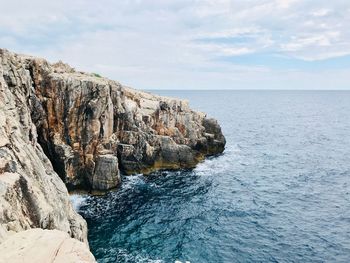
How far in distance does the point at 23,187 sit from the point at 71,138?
3451cm

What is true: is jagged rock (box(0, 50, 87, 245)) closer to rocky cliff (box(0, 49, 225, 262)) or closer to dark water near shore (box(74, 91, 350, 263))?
rocky cliff (box(0, 49, 225, 262))

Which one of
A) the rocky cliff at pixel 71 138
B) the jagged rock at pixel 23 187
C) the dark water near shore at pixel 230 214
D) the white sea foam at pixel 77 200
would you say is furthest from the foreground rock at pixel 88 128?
the jagged rock at pixel 23 187

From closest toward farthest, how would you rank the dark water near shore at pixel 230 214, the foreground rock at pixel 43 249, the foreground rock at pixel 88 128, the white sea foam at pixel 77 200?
the foreground rock at pixel 43 249
the dark water near shore at pixel 230 214
the white sea foam at pixel 77 200
the foreground rock at pixel 88 128

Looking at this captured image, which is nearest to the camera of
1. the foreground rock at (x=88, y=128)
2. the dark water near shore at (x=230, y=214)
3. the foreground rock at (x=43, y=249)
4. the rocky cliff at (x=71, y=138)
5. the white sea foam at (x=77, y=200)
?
the foreground rock at (x=43, y=249)

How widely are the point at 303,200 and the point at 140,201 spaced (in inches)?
1090

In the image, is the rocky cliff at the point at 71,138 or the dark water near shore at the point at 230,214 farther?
the dark water near shore at the point at 230,214

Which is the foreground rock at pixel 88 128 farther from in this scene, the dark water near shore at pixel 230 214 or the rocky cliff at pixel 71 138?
the dark water near shore at pixel 230 214

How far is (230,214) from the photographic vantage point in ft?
177

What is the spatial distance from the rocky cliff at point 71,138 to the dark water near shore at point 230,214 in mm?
4678

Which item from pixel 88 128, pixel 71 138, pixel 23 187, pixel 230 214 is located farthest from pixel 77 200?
pixel 23 187

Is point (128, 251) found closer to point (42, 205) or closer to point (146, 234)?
point (146, 234)

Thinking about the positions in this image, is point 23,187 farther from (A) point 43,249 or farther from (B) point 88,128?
(B) point 88,128

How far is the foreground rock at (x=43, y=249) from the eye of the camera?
1739cm

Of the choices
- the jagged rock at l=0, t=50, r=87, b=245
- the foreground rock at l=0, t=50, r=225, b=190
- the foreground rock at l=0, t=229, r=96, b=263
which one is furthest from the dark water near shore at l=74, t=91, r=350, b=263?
the foreground rock at l=0, t=229, r=96, b=263
